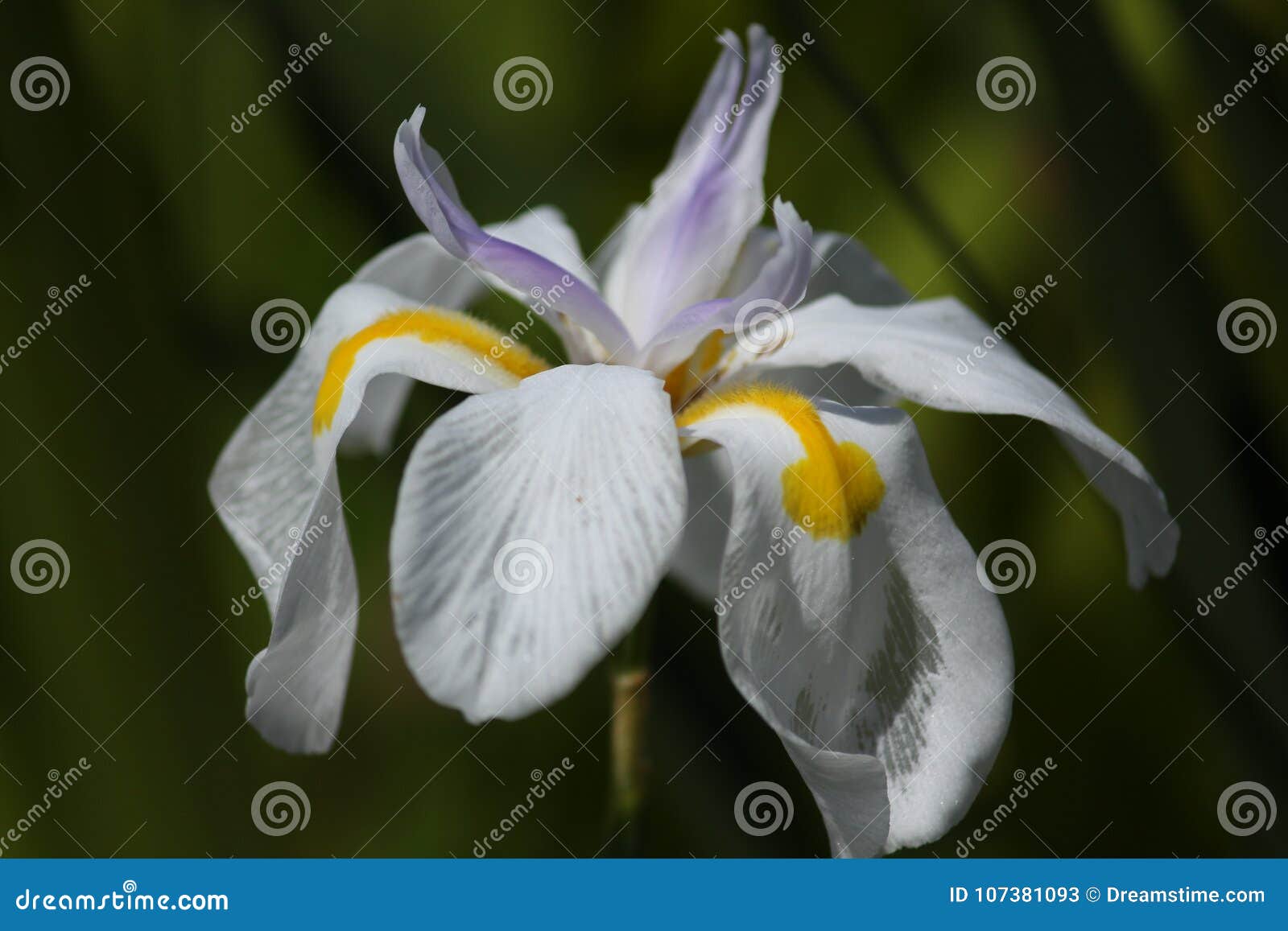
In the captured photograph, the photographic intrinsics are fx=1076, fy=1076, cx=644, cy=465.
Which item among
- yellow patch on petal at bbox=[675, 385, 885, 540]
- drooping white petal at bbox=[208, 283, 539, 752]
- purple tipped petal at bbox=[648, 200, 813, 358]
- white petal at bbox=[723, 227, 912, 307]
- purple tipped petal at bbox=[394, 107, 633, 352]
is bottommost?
drooping white petal at bbox=[208, 283, 539, 752]

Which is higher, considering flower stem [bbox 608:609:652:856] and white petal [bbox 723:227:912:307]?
white petal [bbox 723:227:912:307]

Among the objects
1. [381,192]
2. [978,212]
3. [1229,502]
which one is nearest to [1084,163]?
[978,212]

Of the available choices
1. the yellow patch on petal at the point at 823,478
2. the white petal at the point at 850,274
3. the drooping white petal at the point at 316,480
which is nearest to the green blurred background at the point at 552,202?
the white petal at the point at 850,274

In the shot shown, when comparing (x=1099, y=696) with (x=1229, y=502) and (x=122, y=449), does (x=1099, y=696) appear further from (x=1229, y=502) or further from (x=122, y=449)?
(x=122, y=449)

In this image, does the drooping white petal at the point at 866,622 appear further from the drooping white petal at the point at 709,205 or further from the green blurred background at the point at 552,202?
the green blurred background at the point at 552,202

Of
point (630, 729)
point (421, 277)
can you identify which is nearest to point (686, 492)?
point (630, 729)

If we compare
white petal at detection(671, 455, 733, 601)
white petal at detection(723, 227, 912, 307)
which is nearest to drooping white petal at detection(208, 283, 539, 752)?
white petal at detection(671, 455, 733, 601)

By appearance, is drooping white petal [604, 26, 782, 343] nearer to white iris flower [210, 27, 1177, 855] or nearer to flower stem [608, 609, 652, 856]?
white iris flower [210, 27, 1177, 855]
